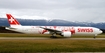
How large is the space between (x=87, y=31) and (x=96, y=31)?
2.23 m

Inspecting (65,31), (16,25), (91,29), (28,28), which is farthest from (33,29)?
(91,29)

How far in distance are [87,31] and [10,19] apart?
17.2 metres

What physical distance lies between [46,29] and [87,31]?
8.98 metres

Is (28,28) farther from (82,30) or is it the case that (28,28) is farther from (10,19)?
(82,30)

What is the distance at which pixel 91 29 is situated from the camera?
41656 millimetres

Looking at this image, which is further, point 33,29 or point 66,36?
point 33,29

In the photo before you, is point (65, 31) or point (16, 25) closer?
point (65, 31)

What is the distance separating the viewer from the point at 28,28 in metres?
41.3

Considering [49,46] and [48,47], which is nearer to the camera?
[48,47]

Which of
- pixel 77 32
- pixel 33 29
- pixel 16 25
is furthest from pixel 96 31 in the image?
pixel 16 25

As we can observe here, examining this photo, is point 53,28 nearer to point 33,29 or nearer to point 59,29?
point 59,29

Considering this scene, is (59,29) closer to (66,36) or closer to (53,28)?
(53,28)

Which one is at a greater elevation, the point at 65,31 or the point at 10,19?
the point at 10,19

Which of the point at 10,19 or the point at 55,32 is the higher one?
the point at 10,19
